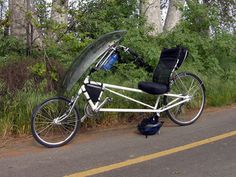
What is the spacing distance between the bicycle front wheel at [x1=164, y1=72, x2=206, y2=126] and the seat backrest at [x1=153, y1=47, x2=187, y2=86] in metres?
0.29

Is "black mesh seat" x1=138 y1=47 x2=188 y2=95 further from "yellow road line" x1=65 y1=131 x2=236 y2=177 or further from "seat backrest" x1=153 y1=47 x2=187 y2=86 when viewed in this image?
"yellow road line" x1=65 y1=131 x2=236 y2=177

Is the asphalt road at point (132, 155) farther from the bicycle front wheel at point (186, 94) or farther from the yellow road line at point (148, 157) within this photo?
the bicycle front wheel at point (186, 94)

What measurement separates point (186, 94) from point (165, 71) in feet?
2.33

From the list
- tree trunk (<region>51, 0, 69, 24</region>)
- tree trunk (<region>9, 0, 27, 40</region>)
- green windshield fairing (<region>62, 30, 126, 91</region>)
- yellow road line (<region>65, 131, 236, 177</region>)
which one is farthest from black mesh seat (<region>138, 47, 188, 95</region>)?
tree trunk (<region>9, 0, 27, 40</region>)

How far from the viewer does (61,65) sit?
829cm

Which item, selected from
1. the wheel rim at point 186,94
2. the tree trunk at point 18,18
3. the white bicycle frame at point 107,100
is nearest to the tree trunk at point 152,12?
the tree trunk at point 18,18

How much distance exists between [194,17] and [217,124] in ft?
13.9

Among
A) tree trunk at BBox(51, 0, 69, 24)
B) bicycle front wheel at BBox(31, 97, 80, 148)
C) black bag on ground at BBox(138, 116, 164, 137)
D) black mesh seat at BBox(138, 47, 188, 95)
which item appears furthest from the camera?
tree trunk at BBox(51, 0, 69, 24)

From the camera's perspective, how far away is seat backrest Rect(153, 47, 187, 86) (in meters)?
7.10

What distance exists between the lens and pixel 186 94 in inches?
299

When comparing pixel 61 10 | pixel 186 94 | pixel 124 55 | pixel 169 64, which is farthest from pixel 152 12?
pixel 169 64

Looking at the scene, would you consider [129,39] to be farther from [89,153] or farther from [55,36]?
[89,153]

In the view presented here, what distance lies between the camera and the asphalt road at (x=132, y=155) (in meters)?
5.22

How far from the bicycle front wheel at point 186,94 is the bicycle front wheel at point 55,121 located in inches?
65.3
